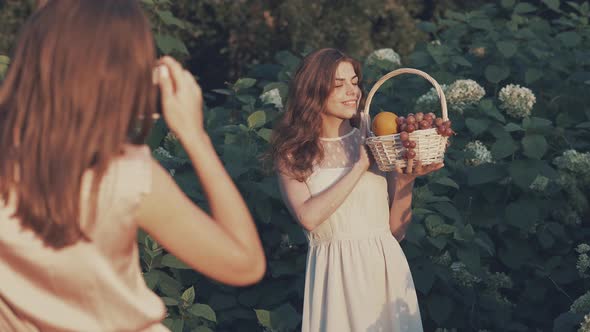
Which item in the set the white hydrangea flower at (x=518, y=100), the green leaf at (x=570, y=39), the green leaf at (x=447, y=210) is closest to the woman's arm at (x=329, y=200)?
the green leaf at (x=447, y=210)

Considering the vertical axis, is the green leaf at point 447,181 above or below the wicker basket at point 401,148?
below

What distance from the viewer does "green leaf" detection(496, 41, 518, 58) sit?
5617 mm

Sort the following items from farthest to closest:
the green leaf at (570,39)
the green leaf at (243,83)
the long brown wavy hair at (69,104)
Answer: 1. the green leaf at (570,39)
2. the green leaf at (243,83)
3. the long brown wavy hair at (69,104)

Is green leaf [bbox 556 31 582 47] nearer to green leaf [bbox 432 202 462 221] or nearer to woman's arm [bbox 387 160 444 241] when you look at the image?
green leaf [bbox 432 202 462 221]

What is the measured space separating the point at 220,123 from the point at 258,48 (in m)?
2.43

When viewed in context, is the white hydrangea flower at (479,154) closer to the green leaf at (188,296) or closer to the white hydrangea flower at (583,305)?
the white hydrangea flower at (583,305)

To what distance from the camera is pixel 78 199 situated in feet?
5.09

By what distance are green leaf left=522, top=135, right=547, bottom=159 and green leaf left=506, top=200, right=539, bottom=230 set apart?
0.27 meters

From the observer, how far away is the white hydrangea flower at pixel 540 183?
16.4ft

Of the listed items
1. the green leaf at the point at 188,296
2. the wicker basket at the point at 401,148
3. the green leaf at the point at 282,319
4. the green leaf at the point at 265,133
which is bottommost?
the green leaf at the point at 282,319

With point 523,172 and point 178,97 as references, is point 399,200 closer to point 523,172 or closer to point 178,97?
point 523,172

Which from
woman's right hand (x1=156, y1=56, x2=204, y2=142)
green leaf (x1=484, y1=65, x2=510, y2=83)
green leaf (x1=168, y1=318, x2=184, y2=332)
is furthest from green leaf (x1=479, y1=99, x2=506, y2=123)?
woman's right hand (x1=156, y1=56, x2=204, y2=142)

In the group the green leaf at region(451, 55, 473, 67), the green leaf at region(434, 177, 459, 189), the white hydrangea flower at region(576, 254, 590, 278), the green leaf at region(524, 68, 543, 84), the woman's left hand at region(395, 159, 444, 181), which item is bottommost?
the white hydrangea flower at region(576, 254, 590, 278)

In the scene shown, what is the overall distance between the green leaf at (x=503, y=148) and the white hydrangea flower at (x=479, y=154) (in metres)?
0.10
